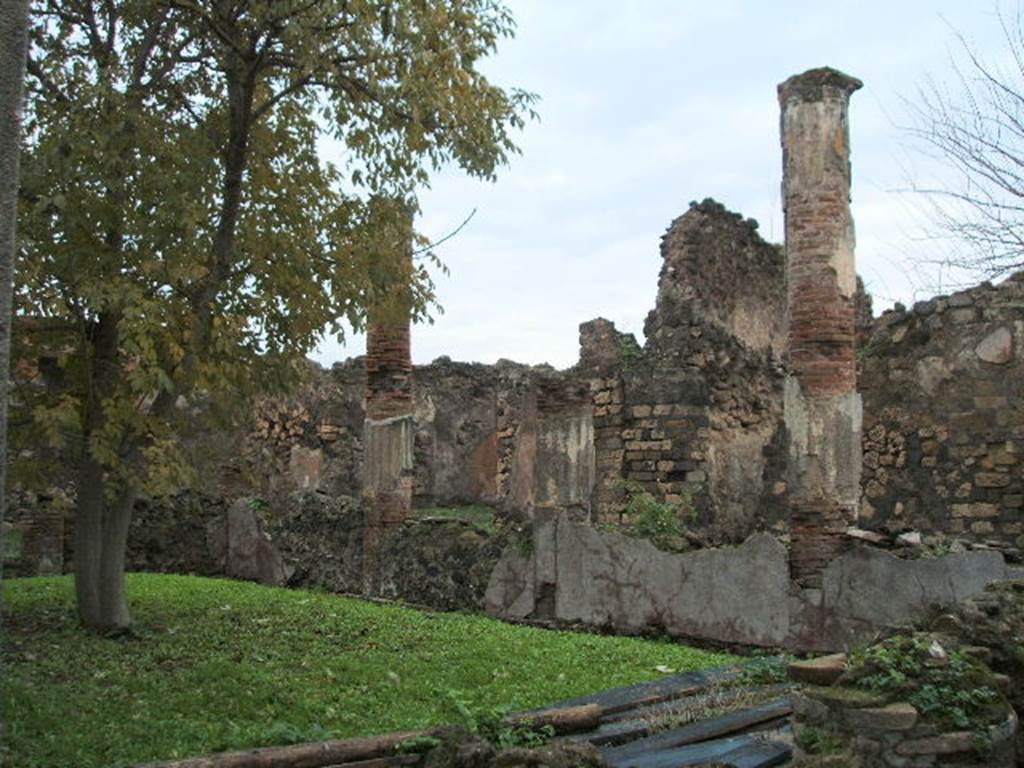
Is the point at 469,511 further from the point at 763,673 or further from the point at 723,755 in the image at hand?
the point at 723,755

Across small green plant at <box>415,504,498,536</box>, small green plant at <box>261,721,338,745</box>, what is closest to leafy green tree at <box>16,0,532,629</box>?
small green plant at <box>261,721,338,745</box>

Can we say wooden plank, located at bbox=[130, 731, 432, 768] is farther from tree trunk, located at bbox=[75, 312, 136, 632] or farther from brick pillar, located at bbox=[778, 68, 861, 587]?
brick pillar, located at bbox=[778, 68, 861, 587]

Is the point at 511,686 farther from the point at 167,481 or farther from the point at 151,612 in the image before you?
the point at 151,612

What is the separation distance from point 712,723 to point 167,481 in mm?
4014

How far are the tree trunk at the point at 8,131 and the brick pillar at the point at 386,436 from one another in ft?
29.8

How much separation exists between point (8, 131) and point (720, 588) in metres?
7.08

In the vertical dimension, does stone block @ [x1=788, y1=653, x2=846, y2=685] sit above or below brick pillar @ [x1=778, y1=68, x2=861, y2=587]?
below

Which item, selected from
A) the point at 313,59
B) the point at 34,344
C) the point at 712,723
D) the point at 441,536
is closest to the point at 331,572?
the point at 441,536

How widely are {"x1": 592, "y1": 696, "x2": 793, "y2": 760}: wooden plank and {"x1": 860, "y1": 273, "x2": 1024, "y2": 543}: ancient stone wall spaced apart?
671cm

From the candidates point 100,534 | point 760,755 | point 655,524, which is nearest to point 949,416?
point 655,524

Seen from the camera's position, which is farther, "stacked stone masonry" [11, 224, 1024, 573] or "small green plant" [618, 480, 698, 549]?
"stacked stone masonry" [11, 224, 1024, 573]

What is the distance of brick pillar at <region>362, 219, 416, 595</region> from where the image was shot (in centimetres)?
1248

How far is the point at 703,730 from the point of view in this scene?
5.46m

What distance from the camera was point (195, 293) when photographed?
26.0 feet
